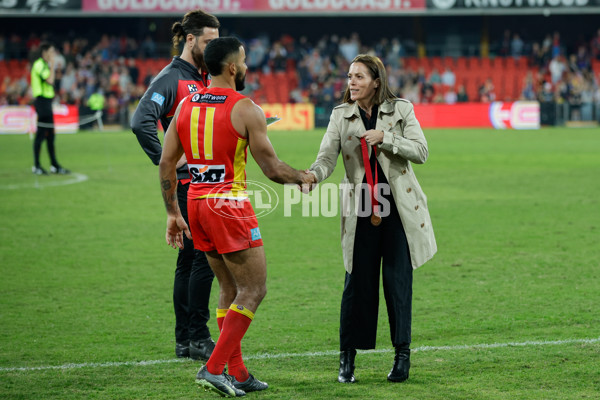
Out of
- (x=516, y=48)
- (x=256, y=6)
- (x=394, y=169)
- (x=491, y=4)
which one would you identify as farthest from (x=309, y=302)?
(x=516, y=48)

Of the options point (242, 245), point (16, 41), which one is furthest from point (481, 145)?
point (16, 41)

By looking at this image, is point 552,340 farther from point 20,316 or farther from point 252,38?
point 252,38

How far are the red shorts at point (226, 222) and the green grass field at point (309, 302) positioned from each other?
894 mm

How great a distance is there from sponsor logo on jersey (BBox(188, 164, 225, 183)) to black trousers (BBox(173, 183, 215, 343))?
91 centimetres

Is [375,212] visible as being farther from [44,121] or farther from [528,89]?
[528,89]

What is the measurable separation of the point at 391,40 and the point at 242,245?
121 feet

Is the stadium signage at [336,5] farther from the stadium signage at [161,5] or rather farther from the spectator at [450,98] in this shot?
the spectator at [450,98]

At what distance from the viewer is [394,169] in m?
5.03

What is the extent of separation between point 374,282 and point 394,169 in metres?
0.72

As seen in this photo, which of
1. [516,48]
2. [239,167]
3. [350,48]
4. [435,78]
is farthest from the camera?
[516,48]

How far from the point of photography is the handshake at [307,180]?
16.1 ft

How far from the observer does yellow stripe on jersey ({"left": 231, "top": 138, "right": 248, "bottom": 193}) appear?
464 centimetres

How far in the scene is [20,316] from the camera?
669 centimetres

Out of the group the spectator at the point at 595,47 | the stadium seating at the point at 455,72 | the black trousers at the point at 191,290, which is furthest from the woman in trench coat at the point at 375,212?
the spectator at the point at 595,47
